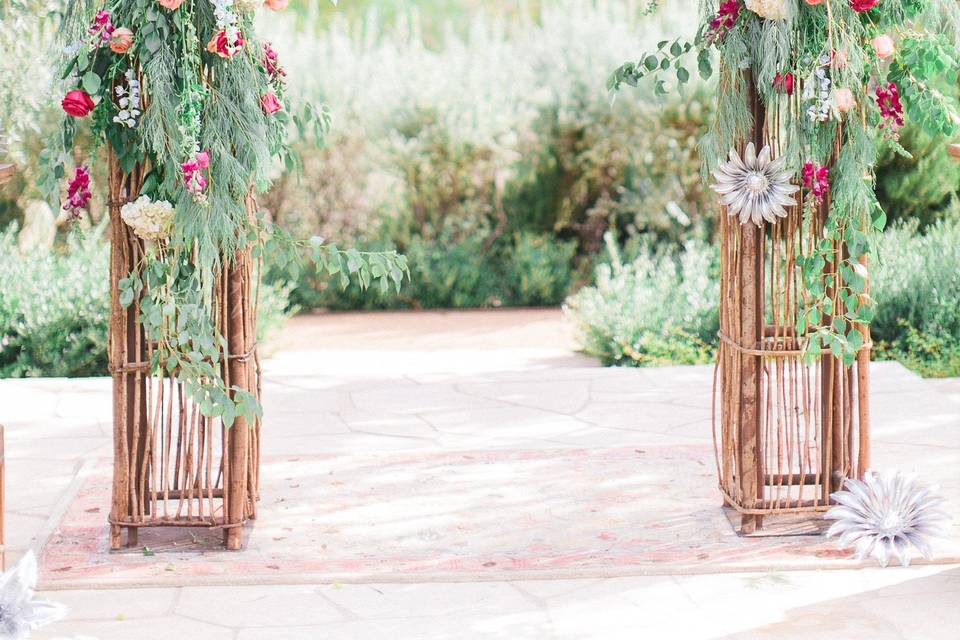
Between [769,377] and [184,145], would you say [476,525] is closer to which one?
[769,377]

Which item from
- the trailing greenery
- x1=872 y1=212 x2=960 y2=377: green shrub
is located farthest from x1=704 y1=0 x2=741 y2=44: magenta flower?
x1=872 y1=212 x2=960 y2=377: green shrub

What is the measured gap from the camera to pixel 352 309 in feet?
30.6

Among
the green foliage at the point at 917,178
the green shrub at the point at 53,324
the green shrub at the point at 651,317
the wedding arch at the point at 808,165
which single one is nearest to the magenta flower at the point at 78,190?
the wedding arch at the point at 808,165

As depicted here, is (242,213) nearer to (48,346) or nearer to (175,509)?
(175,509)

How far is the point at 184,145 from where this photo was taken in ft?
11.9

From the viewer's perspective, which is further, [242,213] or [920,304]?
[920,304]

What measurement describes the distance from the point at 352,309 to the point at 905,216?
3883 millimetres

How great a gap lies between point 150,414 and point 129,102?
0.99 metres

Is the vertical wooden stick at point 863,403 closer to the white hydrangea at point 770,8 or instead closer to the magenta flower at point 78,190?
the white hydrangea at point 770,8

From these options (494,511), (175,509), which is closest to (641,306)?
(494,511)

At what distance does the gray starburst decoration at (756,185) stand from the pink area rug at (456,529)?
1.07 meters

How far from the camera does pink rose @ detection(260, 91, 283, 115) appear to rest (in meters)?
3.85

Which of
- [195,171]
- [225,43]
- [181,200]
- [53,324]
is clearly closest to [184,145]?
[195,171]

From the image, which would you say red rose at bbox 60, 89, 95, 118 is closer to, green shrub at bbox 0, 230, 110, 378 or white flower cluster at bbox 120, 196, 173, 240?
white flower cluster at bbox 120, 196, 173, 240
